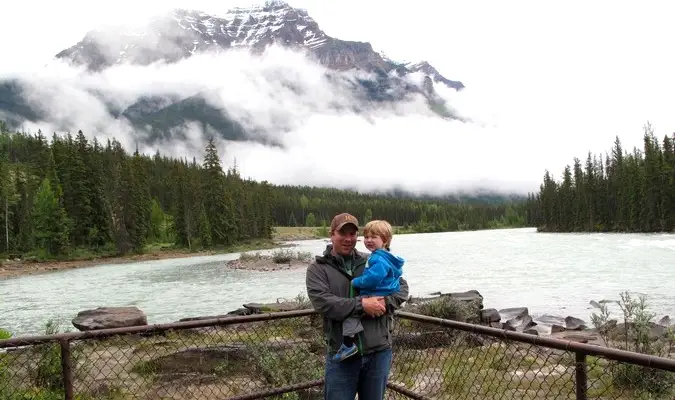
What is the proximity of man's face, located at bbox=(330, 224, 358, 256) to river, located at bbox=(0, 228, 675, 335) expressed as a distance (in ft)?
63.4

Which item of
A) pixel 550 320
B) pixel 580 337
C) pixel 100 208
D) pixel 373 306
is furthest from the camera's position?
pixel 100 208

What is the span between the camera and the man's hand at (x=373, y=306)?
12.9 ft

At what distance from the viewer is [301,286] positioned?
34531mm

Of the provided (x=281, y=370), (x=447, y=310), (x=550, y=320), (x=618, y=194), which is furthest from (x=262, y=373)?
(x=618, y=194)

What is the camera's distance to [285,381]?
7203 millimetres

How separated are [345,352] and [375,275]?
2.14 feet

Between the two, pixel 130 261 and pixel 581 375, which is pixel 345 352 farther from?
pixel 130 261

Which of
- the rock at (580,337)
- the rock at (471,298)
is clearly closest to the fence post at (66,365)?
the rock at (580,337)

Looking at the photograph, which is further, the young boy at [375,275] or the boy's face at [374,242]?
the boy's face at [374,242]

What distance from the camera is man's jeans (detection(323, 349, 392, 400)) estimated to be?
4.18 meters

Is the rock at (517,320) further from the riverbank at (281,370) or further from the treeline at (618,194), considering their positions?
the treeline at (618,194)

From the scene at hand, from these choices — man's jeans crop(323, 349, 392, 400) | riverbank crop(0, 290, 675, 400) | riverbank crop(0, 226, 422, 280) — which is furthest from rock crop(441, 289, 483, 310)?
riverbank crop(0, 226, 422, 280)

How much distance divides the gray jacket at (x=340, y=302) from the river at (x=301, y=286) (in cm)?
1914

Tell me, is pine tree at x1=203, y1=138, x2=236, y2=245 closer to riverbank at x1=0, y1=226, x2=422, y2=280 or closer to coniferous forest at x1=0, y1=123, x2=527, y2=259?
coniferous forest at x1=0, y1=123, x2=527, y2=259
